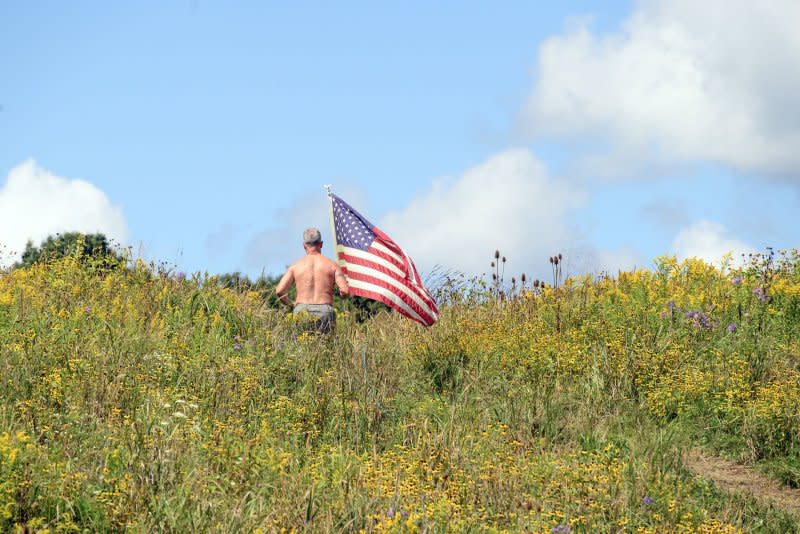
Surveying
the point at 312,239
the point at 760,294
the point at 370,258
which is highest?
the point at 312,239

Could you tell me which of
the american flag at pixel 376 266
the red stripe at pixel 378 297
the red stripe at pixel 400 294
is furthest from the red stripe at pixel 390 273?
the red stripe at pixel 378 297

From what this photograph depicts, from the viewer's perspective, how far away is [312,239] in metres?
12.6

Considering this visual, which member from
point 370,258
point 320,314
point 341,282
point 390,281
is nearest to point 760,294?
point 390,281

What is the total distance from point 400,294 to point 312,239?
4.77 ft

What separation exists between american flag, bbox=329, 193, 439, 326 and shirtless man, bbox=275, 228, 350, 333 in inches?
7.9

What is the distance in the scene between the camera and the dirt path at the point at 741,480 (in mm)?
8578

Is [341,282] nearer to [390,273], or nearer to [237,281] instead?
[390,273]

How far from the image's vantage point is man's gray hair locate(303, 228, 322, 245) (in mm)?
12633

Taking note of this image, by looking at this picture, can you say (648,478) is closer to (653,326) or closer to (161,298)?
(653,326)

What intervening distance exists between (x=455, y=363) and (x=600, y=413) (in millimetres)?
2064

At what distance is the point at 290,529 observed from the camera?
5.97m

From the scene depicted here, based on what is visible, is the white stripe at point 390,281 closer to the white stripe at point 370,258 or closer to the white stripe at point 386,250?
the white stripe at point 370,258

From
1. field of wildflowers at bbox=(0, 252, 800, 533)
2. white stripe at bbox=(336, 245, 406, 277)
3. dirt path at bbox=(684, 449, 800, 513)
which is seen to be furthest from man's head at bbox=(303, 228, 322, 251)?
dirt path at bbox=(684, 449, 800, 513)

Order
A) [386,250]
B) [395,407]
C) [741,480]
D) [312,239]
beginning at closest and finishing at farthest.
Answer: [741,480]
[395,407]
[386,250]
[312,239]
